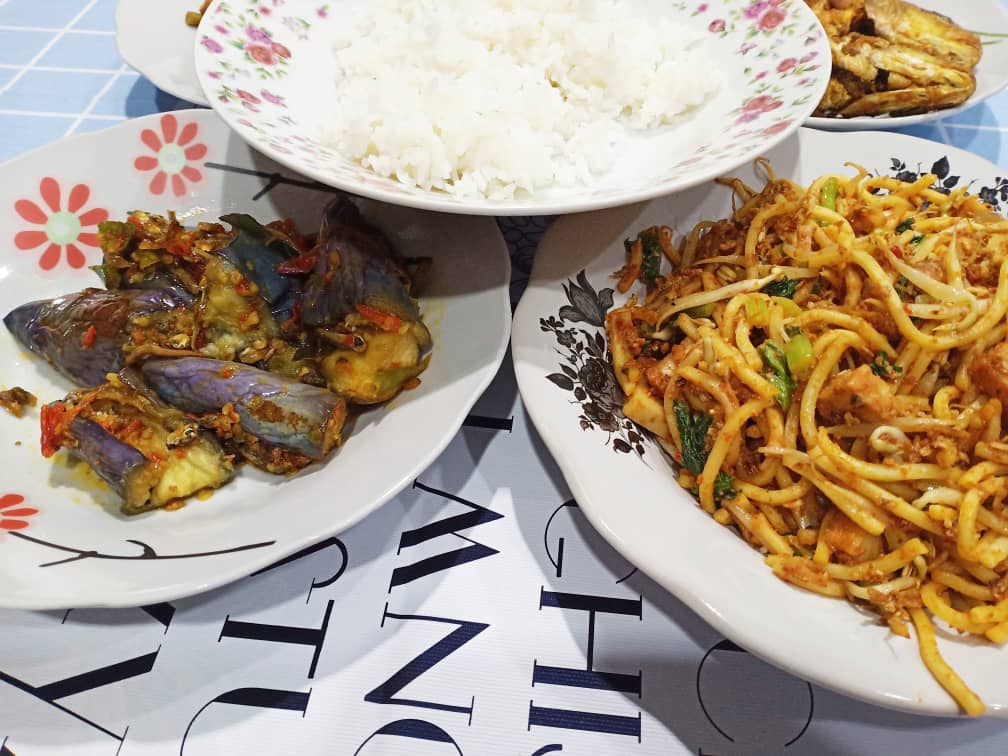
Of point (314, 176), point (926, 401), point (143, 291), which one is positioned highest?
point (314, 176)

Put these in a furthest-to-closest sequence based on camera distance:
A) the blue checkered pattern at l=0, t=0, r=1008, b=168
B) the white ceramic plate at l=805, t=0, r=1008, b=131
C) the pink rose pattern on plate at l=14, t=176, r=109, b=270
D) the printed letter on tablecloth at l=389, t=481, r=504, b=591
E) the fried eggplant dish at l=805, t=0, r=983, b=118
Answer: the blue checkered pattern at l=0, t=0, r=1008, b=168 → the fried eggplant dish at l=805, t=0, r=983, b=118 → the white ceramic plate at l=805, t=0, r=1008, b=131 → the pink rose pattern on plate at l=14, t=176, r=109, b=270 → the printed letter on tablecloth at l=389, t=481, r=504, b=591

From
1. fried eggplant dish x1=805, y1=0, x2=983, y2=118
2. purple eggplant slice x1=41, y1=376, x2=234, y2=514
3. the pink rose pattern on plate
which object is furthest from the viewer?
fried eggplant dish x1=805, y1=0, x2=983, y2=118

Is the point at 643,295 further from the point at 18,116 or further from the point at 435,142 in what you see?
the point at 18,116

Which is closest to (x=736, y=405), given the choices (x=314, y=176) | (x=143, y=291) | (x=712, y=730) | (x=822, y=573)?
(x=822, y=573)

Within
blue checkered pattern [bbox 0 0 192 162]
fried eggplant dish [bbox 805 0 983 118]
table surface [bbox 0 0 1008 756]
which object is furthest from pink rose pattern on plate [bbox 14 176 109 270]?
fried eggplant dish [bbox 805 0 983 118]

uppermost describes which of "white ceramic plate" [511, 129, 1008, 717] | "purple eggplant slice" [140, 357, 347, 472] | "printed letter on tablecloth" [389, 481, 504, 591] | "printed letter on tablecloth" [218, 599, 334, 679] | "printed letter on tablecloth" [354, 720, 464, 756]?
"white ceramic plate" [511, 129, 1008, 717]

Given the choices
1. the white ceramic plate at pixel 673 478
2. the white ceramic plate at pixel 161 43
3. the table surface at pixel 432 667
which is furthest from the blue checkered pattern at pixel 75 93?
the table surface at pixel 432 667

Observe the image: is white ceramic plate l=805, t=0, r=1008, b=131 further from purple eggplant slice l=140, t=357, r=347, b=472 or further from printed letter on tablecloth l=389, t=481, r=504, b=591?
purple eggplant slice l=140, t=357, r=347, b=472
